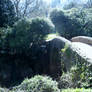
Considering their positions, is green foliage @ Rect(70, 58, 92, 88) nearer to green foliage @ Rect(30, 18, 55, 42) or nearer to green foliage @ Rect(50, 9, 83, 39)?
green foliage @ Rect(30, 18, 55, 42)

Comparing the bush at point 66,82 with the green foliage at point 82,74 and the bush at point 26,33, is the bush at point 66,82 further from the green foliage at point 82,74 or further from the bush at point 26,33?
the bush at point 26,33

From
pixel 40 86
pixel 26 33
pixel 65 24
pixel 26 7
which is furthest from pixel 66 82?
pixel 26 7

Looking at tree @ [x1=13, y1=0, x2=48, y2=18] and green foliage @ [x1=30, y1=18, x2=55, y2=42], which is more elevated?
tree @ [x1=13, y1=0, x2=48, y2=18]

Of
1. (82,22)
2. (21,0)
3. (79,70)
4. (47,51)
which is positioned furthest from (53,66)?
(21,0)

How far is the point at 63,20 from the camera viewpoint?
10578 millimetres

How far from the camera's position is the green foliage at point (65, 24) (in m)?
10.4

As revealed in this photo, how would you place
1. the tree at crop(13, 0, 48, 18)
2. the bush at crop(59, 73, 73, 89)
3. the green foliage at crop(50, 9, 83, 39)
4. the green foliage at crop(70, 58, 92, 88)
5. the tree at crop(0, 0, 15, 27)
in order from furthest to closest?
the tree at crop(13, 0, 48, 18) < the green foliage at crop(50, 9, 83, 39) < the tree at crop(0, 0, 15, 27) < the bush at crop(59, 73, 73, 89) < the green foliage at crop(70, 58, 92, 88)

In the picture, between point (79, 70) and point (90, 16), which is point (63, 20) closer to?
point (90, 16)

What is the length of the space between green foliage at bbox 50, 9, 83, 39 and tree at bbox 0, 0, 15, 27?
3.53 metres

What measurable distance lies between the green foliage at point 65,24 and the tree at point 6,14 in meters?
3.53

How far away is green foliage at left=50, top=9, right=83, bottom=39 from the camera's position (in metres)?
10.4

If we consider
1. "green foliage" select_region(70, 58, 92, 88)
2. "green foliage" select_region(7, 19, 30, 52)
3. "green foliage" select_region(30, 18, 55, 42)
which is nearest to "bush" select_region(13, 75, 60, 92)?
"green foliage" select_region(70, 58, 92, 88)

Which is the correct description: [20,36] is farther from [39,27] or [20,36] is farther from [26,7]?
[26,7]

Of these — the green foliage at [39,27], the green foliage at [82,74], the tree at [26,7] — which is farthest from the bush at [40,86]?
the tree at [26,7]
